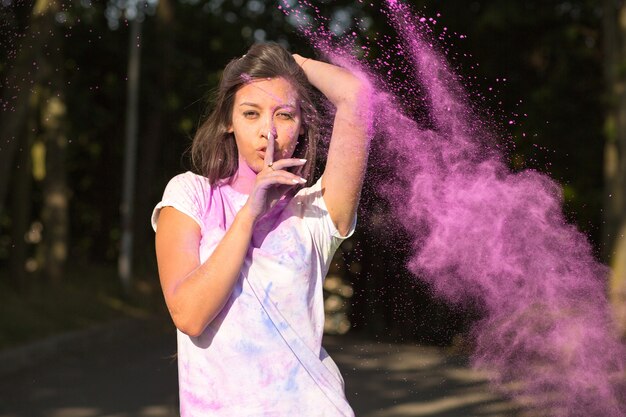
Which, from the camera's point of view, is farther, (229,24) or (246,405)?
(229,24)

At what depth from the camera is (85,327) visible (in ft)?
57.8

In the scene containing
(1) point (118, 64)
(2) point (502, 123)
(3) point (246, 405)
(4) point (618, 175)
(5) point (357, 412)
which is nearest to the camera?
(3) point (246, 405)

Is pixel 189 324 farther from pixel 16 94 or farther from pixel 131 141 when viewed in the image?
pixel 131 141

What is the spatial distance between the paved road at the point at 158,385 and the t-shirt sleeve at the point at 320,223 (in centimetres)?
450

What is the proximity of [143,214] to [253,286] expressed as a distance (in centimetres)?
2272

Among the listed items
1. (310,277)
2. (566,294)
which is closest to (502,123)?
(566,294)

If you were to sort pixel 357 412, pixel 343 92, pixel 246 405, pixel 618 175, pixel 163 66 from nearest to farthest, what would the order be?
pixel 246 405 → pixel 343 92 → pixel 357 412 → pixel 618 175 → pixel 163 66

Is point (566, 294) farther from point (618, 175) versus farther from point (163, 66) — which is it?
point (163, 66)

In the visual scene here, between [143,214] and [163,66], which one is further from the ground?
[163,66]

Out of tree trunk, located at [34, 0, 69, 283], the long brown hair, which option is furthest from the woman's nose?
tree trunk, located at [34, 0, 69, 283]

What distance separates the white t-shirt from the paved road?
4.64 meters

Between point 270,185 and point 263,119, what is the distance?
1.20 feet

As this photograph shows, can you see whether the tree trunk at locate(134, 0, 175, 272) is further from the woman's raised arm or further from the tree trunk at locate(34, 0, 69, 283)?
the woman's raised arm

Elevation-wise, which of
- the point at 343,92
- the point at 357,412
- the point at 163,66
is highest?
the point at 163,66
